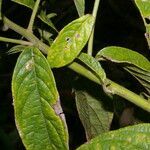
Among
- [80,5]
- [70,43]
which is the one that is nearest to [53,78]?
[70,43]

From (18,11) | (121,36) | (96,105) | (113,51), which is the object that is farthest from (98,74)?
(121,36)

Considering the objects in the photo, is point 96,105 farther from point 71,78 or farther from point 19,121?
point 19,121

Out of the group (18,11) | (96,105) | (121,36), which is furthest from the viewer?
(121,36)

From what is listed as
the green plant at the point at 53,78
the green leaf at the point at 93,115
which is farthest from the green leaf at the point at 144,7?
the green leaf at the point at 93,115

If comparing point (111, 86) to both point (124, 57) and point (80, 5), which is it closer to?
point (124, 57)

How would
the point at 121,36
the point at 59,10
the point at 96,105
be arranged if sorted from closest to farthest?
the point at 96,105, the point at 59,10, the point at 121,36
